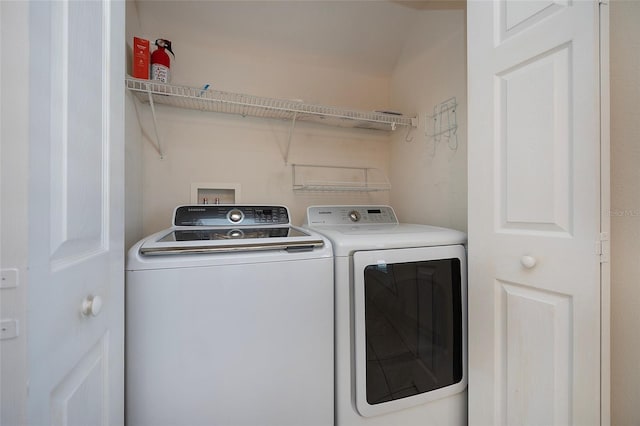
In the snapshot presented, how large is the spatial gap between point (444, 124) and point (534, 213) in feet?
3.04

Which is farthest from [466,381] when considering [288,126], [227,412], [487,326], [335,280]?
[288,126]

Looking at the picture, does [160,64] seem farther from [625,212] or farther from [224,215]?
[625,212]

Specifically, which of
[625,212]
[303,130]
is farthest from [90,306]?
[303,130]

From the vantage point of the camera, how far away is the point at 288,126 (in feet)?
6.38

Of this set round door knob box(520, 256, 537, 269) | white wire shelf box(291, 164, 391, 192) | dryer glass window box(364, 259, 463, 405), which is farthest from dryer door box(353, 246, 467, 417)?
white wire shelf box(291, 164, 391, 192)

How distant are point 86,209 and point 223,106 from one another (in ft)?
4.28

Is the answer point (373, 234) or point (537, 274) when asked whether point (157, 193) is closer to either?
point (373, 234)

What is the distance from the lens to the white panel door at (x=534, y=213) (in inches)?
32.1

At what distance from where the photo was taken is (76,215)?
0.55m

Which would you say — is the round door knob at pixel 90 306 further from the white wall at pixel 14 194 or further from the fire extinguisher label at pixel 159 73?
the fire extinguisher label at pixel 159 73

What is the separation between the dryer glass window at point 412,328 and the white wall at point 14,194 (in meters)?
0.96

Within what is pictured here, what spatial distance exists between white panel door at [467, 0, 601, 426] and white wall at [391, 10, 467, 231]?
451 mm

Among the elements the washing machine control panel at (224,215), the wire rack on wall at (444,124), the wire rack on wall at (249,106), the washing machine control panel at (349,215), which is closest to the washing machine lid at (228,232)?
the washing machine control panel at (224,215)

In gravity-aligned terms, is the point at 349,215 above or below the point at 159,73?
below
